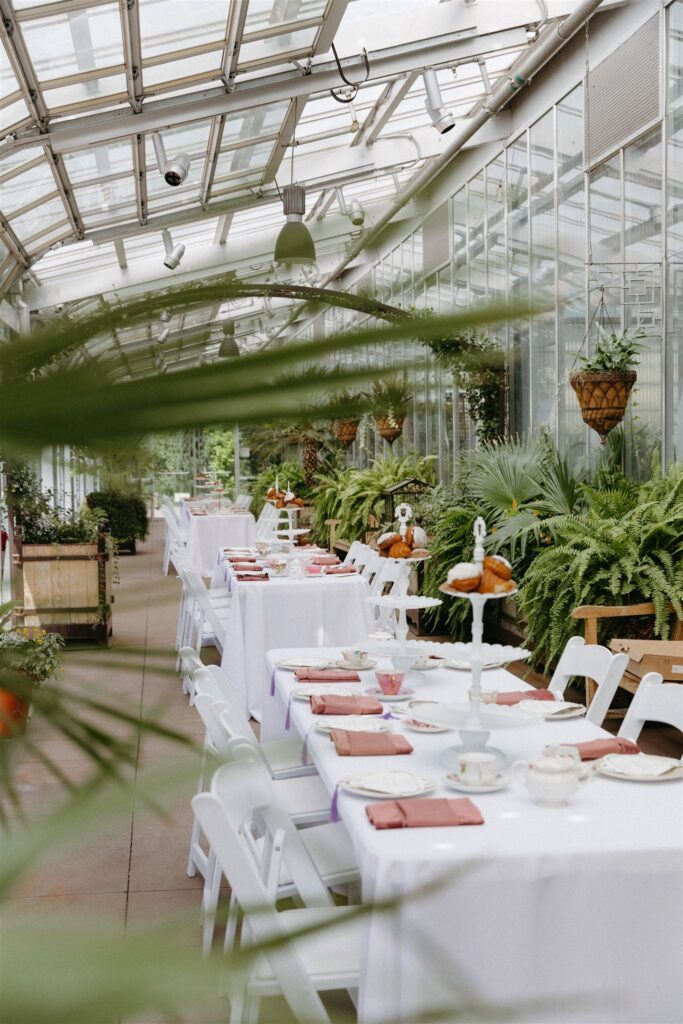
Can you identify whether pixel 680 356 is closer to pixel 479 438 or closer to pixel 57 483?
pixel 479 438

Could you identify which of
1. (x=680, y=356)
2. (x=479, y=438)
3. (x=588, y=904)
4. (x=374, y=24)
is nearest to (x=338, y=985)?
(x=588, y=904)

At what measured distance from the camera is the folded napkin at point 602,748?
8.03 feet

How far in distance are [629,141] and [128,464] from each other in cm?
744

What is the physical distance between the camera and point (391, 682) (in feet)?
10.1

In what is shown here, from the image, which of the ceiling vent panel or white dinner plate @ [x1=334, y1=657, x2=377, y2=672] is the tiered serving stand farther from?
the ceiling vent panel

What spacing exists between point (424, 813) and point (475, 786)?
0.68 feet

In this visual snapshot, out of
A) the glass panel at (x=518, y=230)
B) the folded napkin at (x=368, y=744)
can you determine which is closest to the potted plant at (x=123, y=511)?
the folded napkin at (x=368, y=744)

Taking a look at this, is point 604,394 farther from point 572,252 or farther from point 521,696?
point 521,696

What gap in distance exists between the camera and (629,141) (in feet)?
22.9

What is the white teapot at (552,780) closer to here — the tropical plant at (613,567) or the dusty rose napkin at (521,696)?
the dusty rose napkin at (521,696)

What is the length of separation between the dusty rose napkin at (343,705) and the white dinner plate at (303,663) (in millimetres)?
492

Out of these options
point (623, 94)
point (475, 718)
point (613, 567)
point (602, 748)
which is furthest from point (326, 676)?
point (623, 94)

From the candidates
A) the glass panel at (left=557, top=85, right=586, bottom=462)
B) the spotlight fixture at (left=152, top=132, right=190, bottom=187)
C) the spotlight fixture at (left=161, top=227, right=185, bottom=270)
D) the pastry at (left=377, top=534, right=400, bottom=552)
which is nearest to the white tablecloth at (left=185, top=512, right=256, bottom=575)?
the glass panel at (left=557, top=85, right=586, bottom=462)

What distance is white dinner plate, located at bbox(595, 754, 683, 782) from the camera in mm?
2254
